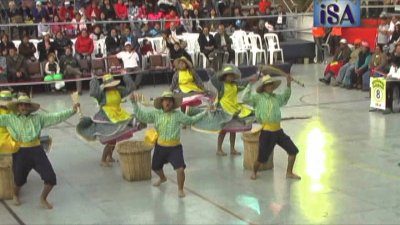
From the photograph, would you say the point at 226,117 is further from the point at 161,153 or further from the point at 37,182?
the point at 37,182

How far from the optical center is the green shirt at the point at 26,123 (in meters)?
9.48

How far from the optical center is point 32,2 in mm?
23734

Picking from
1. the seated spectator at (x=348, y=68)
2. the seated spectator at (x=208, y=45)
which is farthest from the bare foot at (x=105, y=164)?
the seated spectator at (x=208, y=45)

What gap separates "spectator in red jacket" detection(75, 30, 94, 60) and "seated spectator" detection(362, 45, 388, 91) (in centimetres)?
815

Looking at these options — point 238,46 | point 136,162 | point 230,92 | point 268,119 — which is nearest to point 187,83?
point 230,92

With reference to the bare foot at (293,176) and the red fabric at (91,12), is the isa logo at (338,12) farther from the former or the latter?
the red fabric at (91,12)

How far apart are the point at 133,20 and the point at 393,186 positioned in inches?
567

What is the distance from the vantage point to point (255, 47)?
24094 millimetres

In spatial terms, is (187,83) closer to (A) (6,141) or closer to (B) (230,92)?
(B) (230,92)

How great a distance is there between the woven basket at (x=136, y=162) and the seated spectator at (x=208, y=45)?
37.6 ft

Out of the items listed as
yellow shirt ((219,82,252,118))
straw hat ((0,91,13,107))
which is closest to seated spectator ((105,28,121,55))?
yellow shirt ((219,82,252,118))

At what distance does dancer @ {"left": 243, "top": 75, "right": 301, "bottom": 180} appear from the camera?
1055 cm

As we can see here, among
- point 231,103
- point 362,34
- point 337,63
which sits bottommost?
point 337,63

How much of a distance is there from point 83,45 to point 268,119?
37.8 feet
